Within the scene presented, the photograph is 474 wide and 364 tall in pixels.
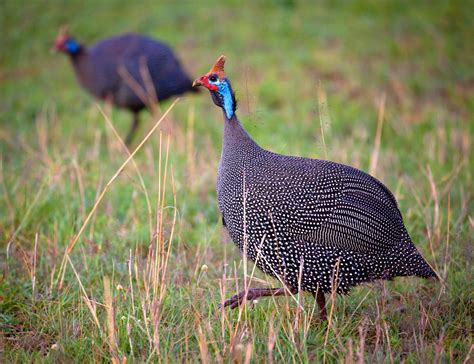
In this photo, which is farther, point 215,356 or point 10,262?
point 10,262

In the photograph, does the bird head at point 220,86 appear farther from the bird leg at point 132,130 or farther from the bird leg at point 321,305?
the bird leg at point 132,130

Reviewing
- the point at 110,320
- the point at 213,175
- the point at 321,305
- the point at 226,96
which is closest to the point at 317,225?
the point at 321,305

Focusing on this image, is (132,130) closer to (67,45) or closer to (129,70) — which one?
(129,70)

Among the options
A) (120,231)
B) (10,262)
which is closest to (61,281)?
(10,262)

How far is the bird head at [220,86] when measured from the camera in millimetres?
3113

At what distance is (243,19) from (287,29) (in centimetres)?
73

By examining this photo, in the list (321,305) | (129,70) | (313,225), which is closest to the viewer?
(313,225)

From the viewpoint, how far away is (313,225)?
2990 millimetres

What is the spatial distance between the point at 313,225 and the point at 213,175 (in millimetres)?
2049

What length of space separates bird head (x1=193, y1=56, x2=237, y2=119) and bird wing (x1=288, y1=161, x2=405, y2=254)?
1.65 ft

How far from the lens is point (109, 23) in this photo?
31.0 feet

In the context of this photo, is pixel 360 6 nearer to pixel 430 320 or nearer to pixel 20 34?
pixel 20 34

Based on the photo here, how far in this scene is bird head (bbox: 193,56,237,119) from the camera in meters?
3.11

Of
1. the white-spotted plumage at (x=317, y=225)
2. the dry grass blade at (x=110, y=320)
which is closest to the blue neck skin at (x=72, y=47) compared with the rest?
the white-spotted plumage at (x=317, y=225)
